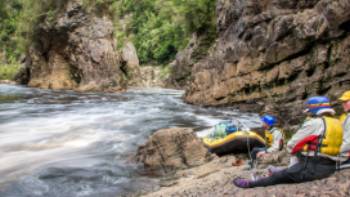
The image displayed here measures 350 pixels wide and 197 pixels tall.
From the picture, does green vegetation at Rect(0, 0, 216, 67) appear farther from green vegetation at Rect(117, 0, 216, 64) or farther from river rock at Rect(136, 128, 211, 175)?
river rock at Rect(136, 128, 211, 175)

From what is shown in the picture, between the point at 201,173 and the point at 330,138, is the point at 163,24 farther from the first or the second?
the point at 330,138

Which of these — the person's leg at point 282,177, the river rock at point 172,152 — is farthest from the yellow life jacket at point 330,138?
the river rock at point 172,152

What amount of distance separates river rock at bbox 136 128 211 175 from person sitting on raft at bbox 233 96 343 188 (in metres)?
3.69

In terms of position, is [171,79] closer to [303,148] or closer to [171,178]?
[171,178]

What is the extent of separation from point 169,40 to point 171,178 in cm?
4713

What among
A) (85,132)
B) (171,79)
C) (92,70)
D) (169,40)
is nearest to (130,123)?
(85,132)

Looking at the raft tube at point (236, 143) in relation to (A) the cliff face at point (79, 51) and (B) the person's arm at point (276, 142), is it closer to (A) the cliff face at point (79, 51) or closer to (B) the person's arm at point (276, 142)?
(B) the person's arm at point (276, 142)

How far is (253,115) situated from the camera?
1800cm

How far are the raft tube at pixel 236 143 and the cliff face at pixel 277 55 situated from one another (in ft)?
22.1

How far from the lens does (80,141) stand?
12.5m

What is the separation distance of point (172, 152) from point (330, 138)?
4.74 meters

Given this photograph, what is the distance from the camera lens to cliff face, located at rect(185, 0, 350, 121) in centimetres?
1608

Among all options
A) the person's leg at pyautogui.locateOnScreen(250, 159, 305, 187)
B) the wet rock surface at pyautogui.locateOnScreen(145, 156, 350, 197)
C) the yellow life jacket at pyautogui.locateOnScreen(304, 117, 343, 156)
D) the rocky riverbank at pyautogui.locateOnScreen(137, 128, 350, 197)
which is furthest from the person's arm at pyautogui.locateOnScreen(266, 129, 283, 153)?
the yellow life jacket at pyautogui.locateOnScreen(304, 117, 343, 156)

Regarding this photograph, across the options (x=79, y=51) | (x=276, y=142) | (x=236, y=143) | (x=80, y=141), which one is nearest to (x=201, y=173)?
(x=276, y=142)
